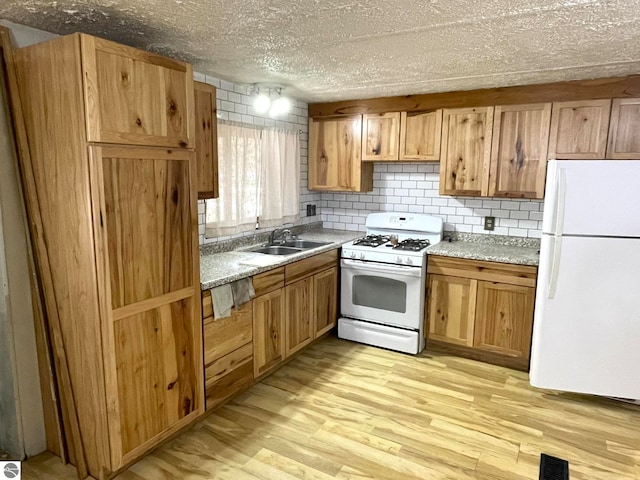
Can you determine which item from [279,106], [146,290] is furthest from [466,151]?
[146,290]

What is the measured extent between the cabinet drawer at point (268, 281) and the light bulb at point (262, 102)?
4.30 feet

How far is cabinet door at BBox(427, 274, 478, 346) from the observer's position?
3.37 metres

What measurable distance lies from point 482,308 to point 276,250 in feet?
5.68

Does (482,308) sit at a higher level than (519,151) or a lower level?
lower

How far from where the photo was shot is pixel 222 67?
2793 mm

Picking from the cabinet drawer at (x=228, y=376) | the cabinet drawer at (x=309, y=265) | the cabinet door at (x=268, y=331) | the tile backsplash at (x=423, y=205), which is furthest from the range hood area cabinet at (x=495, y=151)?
the cabinet drawer at (x=228, y=376)

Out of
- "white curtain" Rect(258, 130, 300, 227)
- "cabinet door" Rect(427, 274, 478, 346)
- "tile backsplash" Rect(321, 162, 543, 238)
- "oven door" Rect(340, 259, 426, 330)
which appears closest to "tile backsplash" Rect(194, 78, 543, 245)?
"tile backsplash" Rect(321, 162, 543, 238)

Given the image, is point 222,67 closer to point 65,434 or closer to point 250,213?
point 250,213

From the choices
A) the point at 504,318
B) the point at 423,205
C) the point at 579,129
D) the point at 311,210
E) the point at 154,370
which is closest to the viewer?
the point at 154,370

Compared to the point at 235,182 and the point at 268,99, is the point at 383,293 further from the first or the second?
the point at 268,99

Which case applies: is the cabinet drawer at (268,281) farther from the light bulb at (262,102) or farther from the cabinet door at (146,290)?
the light bulb at (262,102)

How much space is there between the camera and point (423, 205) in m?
4.01

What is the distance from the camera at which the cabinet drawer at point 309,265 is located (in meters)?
3.10

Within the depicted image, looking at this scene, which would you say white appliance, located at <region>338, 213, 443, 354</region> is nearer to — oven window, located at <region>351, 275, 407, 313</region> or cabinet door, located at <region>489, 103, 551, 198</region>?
oven window, located at <region>351, 275, 407, 313</region>
